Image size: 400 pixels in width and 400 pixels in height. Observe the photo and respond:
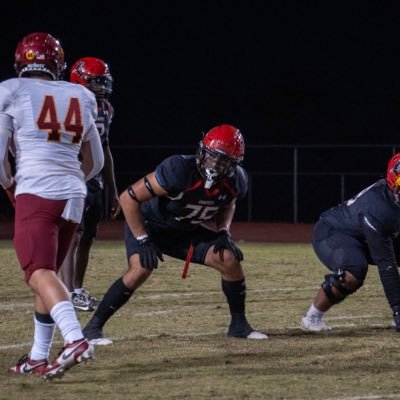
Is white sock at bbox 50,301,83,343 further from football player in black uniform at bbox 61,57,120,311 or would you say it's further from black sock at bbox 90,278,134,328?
football player in black uniform at bbox 61,57,120,311

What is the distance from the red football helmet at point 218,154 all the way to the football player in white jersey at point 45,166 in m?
1.14

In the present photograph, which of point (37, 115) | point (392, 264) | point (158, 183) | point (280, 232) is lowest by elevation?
point (280, 232)

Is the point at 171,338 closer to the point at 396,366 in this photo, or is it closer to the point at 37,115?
the point at 396,366

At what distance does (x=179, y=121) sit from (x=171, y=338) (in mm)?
24268

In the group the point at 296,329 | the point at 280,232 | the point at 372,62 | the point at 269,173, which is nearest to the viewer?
the point at 296,329

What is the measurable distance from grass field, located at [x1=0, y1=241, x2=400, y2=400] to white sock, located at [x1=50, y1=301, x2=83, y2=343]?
319 mm

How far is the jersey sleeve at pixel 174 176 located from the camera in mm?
6715

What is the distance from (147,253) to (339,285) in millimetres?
1482

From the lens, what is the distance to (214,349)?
22.0ft

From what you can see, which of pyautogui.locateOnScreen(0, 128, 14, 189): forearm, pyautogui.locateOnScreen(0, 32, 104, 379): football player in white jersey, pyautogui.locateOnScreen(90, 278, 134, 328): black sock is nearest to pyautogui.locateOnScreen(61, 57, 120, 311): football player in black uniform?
pyautogui.locateOnScreen(90, 278, 134, 328): black sock

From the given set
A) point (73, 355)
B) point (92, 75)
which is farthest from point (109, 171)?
point (73, 355)

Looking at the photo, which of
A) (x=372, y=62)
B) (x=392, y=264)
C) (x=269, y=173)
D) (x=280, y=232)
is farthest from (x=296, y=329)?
(x=372, y=62)

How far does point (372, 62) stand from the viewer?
112 ft

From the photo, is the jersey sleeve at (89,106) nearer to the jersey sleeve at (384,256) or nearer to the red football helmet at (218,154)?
the red football helmet at (218,154)
